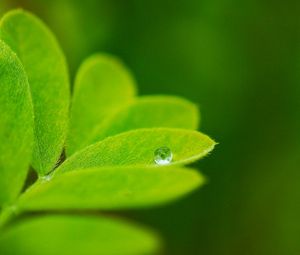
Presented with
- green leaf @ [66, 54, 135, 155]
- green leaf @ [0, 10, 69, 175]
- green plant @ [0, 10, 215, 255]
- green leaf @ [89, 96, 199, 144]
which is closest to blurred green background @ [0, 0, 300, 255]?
green plant @ [0, 10, 215, 255]

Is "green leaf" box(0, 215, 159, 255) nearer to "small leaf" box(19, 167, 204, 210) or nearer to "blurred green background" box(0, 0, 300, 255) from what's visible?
"small leaf" box(19, 167, 204, 210)

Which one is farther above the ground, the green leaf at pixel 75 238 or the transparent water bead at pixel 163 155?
the transparent water bead at pixel 163 155

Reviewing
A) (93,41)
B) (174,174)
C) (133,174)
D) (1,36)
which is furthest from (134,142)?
(93,41)

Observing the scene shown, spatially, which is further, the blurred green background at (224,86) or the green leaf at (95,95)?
the blurred green background at (224,86)

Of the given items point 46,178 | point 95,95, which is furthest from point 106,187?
point 95,95

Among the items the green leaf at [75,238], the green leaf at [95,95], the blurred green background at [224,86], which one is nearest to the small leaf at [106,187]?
the green leaf at [95,95]

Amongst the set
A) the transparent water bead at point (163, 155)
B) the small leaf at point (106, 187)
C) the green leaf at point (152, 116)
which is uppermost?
the transparent water bead at point (163, 155)

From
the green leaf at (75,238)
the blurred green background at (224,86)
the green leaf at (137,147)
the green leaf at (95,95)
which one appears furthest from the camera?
the blurred green background at (224,86)

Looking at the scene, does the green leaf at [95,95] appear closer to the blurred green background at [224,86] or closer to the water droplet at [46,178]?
the water droplet at [46,178]
